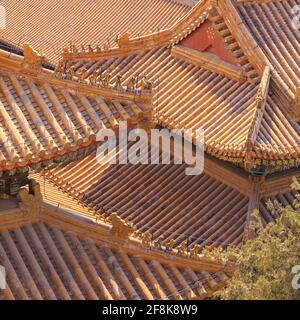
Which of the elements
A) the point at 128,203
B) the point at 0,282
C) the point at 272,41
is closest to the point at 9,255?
the point at 0,282

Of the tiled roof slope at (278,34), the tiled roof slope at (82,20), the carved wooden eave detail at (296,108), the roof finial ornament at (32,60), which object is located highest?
the tiled roof slope at (82,20)

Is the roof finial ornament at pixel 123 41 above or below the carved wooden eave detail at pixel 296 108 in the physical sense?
above

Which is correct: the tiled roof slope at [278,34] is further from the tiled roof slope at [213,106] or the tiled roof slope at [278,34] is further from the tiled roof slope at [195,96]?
the tiled roof slope at [195,96]

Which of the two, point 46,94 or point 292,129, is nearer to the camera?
point 46,94

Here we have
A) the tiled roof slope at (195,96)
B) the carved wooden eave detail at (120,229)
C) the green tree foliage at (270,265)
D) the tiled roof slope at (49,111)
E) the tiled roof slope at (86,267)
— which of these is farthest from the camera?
the tiled roof slope at (195,96)

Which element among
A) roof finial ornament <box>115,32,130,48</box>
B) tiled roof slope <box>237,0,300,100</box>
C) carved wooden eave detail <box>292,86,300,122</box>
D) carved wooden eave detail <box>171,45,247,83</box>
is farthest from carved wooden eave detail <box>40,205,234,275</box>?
roof finial ornament <box>115,32,130,48</box>

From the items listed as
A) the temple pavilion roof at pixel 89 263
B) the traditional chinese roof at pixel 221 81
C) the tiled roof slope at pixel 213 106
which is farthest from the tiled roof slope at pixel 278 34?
the temple pavilion roof at pixel 89 263

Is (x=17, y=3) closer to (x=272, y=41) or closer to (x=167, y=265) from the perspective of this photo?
(x=272, y=41)
